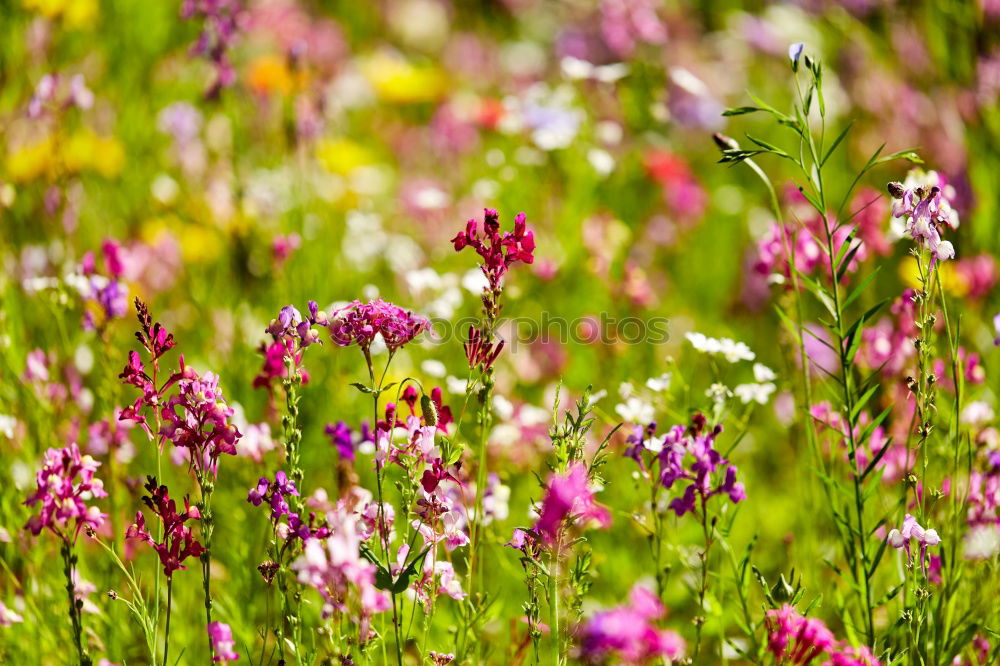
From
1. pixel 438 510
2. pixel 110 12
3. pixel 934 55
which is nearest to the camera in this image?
pixel 438 510

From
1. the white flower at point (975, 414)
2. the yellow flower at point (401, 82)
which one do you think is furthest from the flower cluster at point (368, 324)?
the yellow flower at point (401, 82)

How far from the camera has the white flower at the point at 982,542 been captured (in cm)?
164

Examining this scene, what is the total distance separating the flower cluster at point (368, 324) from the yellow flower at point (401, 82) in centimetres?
364

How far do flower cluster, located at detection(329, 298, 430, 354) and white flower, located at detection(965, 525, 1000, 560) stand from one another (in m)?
1.03

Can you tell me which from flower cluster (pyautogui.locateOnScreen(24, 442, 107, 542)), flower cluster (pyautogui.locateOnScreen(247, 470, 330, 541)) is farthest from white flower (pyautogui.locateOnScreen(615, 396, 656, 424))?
flower cluster (pyautogui.locateOnScreen(24, 442, 107, 542))

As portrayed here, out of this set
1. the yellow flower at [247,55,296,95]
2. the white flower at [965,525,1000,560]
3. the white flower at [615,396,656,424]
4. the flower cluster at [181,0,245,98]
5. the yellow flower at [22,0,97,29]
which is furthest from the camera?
the yellow flower at [247,55,296,95]

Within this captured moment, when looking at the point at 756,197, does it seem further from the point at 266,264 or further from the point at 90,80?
the point at 90,80

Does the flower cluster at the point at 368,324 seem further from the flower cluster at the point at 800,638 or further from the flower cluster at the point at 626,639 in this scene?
the flower cluster at the point at 800,638

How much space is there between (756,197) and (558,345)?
1620mm

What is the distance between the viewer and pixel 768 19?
5.52 meters

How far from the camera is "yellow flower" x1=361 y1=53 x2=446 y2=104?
4.89m

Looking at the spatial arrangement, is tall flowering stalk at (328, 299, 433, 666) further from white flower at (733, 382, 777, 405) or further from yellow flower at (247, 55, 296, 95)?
yellow flower at (247, 55, 296, 95)

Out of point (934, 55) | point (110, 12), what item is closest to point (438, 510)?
point (934, 55)

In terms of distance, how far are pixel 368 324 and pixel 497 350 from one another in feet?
0.64
